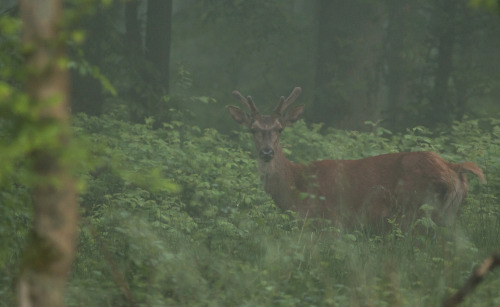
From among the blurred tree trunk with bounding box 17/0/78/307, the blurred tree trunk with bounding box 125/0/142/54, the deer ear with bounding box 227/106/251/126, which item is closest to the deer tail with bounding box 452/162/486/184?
the deer ear with bounding box 227/106/251/126

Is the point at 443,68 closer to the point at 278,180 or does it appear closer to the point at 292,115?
the point at 292,115

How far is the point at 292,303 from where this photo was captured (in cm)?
433

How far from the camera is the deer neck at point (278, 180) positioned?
835cm

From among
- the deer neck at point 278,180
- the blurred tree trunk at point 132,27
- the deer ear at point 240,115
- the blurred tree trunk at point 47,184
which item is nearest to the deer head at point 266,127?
the deer ear at point 240,115

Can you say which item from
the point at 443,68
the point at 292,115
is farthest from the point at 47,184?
the point at 443,68

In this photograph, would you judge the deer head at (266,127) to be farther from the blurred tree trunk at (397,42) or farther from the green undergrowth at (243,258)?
the blurred tree trunk at (397,42)

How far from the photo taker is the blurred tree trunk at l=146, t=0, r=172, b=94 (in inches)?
534

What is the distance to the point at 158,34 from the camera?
13.6 metres

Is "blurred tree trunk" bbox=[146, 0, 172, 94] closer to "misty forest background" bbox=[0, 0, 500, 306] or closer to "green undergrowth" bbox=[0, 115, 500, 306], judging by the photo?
"misty forest background" bbox=[0, 0, 500, 306]

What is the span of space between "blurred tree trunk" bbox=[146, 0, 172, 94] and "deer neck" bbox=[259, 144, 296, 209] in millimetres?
5550

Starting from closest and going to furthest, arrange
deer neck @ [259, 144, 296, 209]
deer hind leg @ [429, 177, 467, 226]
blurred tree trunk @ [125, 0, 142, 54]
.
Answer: deer hind leg @ [429, 177, 467, 226] → deer neck @ [259, 144, 296, 209] → blurred tree trunk @ [125, 0, 142, 54]

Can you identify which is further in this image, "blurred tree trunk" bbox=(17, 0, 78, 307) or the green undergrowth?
the green undergrowth

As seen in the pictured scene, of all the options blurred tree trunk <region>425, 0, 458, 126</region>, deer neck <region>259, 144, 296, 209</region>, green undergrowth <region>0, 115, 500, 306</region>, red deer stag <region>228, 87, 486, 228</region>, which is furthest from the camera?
blurred tree trunk <region>425, 0, 458, 126</region>

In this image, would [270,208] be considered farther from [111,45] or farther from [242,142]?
[111,45]
